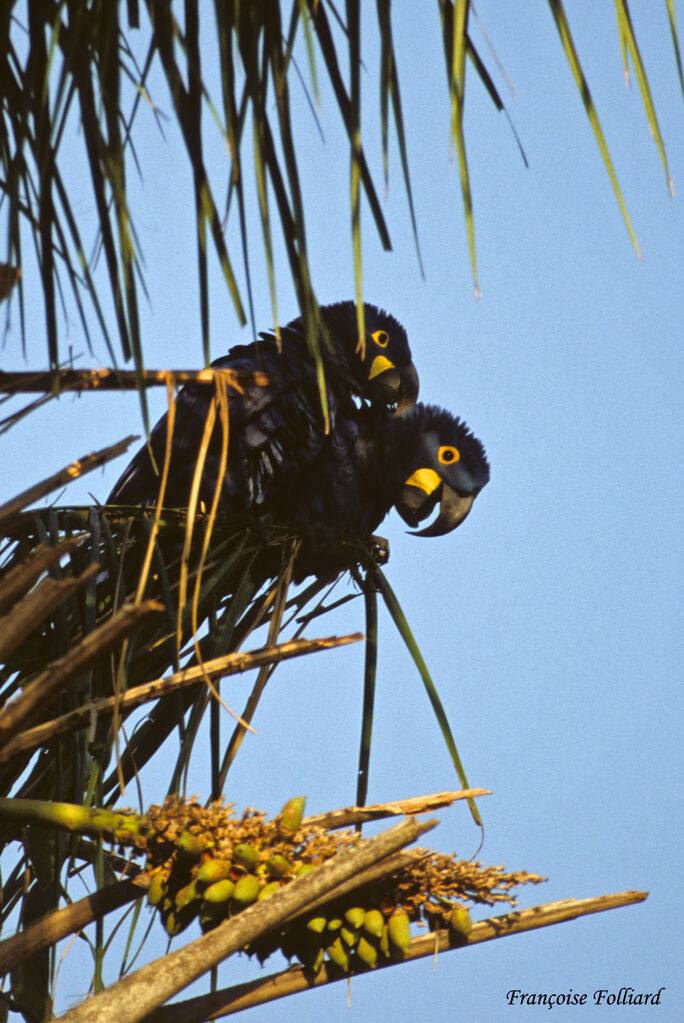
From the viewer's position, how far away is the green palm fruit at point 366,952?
1.59 metres

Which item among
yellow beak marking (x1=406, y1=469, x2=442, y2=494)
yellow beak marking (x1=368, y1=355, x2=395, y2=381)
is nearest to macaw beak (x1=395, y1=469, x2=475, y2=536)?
yellow beak marking (x1=406, y1=469, x2=442, y2=494)

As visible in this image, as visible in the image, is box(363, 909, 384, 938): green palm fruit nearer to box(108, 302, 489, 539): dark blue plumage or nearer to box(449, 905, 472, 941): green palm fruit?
box(449, 905, 472, 941): green palm fruit

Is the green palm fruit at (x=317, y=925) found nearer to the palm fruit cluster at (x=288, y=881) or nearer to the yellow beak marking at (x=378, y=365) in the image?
the palm fruit cluster at (x=288, y=881)

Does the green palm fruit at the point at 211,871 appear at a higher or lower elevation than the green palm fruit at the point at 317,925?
higher

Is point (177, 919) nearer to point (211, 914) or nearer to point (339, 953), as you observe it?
point (211, 914)

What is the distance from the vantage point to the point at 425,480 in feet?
13.0

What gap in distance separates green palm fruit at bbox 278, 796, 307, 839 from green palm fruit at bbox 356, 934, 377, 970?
0.67ft

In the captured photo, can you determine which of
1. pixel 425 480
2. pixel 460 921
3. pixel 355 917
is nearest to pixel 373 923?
pixel 355 917

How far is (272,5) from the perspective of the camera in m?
1.39

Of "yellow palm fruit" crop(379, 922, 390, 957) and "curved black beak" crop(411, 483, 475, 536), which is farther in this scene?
"curved black beak" crop(411, 483, 475, 536)

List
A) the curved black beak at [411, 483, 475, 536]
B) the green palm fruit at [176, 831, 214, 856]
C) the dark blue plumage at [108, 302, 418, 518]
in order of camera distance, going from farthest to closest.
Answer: the curved black beak at [411, 483, 475, 536]
the dark blue plumage at [108, 302, 418, 518]
the green palm fruit at [176, 831, 214, 856]

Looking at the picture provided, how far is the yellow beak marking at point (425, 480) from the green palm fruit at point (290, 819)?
8.10ft

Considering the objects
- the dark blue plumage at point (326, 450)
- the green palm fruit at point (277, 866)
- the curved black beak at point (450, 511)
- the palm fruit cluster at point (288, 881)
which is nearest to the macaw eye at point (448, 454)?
the dark blue plumage at point (326, 450)

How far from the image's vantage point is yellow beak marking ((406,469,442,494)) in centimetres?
396
